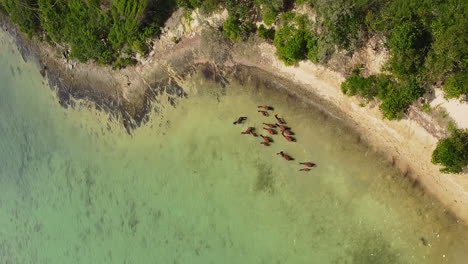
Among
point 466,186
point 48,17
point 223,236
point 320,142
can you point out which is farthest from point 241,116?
point 48,17

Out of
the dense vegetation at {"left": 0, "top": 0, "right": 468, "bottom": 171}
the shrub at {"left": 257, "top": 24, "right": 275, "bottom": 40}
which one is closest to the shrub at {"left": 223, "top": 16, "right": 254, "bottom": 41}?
the dense vegetation at {"left": 0, "top": 0, "right": 468, "bottom": 171}

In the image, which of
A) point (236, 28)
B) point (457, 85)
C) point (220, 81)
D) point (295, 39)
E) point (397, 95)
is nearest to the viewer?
point (457, 85)

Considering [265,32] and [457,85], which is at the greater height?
[457,85]

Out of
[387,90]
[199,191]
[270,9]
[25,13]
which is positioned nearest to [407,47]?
[387,90]

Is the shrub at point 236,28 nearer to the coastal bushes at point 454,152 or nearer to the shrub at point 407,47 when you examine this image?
the shrub at point 407,47

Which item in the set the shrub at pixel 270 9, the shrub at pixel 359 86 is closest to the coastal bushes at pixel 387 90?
the shrub at pixel 359 86

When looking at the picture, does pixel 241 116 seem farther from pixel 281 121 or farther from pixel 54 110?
pixel 54 110

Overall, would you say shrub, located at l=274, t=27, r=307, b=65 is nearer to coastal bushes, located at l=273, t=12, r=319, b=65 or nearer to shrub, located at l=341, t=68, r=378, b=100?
coastal bushes, located at l=273, t=12, r=319, b=65

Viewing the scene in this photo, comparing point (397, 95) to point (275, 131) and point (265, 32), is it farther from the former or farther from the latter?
point (265, 32)
